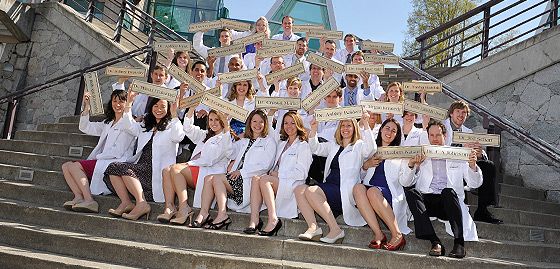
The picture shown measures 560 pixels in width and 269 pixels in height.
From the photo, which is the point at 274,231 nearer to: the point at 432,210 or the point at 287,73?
the point at 432,210

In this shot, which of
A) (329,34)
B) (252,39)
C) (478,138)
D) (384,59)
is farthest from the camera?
(329,34)

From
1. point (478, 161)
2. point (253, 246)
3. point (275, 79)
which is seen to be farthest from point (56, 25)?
point (478, 161)

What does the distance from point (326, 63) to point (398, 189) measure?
275 cm

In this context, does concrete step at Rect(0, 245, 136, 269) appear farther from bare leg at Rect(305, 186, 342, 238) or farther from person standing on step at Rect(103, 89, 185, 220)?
bare leg at Rect(305, 186, 342, 238)

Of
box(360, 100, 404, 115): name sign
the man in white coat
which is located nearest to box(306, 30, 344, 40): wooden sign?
box(360, 100, 404, 115): name sign

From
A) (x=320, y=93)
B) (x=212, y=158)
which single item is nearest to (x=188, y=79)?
(x=212, y=158)

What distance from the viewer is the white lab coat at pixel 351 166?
5238 mm

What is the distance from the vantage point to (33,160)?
23.2 ft

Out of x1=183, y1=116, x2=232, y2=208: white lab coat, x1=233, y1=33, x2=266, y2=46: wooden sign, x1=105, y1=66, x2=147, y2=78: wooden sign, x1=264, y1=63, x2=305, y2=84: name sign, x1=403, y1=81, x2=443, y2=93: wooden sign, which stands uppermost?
x1=233, y1=33, x2=266, y2=46: wooden sign

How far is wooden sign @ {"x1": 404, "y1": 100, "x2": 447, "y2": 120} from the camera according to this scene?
5.75 meters

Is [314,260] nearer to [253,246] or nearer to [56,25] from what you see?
[253,246]

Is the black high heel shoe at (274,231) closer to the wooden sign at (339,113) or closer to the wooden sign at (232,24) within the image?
the wooden sign at (339,113)

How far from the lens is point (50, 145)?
7418 mm

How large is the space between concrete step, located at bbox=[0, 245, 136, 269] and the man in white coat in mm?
2803
